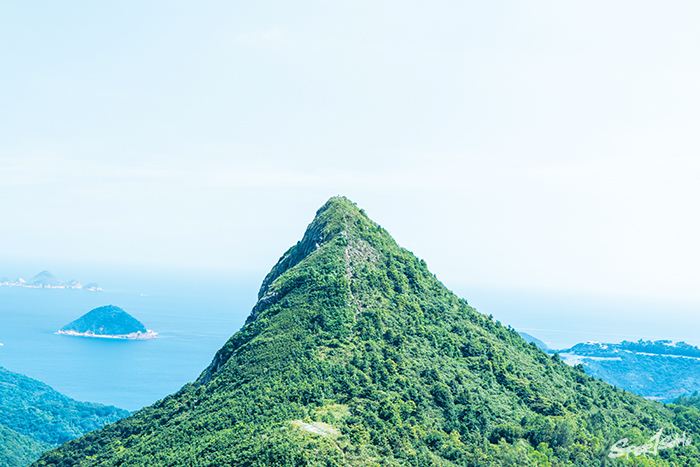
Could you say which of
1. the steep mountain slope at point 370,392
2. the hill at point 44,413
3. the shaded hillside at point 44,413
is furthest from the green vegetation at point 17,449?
the steep mountain slope at point 370,392

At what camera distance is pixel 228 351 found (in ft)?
187

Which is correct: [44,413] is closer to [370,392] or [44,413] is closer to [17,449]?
[17,449]

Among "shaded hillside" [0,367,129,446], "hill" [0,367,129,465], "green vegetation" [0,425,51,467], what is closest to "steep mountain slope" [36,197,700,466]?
"green vegetation" [0,425,51,467]

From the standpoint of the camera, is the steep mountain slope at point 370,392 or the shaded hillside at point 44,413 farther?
the shaded hillside at point 44,413

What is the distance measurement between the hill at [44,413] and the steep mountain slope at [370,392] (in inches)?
3085

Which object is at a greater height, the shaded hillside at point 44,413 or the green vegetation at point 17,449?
the shaded hillside at point 44,413

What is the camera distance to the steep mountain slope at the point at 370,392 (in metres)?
39.4

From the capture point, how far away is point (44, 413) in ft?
483

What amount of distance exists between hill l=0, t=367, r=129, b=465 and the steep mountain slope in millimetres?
78371

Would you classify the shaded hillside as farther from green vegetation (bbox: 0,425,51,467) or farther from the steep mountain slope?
the steep mountain slope

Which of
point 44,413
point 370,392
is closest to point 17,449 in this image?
point 44,413

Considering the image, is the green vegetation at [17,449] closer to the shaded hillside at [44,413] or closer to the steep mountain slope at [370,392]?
the shaded hillside at [44,413]

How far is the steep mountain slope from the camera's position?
39375 mm

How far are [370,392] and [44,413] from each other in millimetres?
137451
